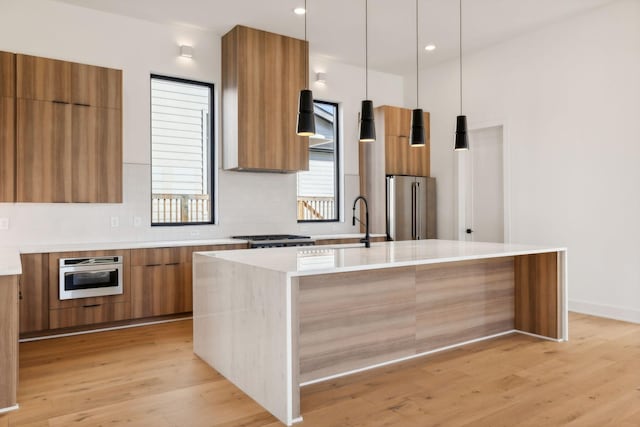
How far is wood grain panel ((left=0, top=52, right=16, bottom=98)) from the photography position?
407 centimetres

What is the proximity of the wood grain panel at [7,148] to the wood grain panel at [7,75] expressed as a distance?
0.18 ft

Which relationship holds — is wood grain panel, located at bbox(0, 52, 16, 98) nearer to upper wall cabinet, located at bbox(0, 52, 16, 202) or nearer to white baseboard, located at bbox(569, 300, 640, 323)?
upper wall cabinet, located at bbox(0, 52, 16, 202)

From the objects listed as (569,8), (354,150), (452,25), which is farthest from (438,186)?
(569,8)

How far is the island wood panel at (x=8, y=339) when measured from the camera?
2.62m

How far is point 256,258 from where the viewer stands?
9.97 feet

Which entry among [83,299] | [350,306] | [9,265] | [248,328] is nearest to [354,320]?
[350,306]

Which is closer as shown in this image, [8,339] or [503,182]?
[8,339]

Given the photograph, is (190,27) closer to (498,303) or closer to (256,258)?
(256,258)

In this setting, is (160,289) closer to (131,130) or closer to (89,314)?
(89,314)

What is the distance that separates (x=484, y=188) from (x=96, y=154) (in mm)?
4722

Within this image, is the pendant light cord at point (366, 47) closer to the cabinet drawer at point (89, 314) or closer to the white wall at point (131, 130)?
the white wall at point (131, 130)

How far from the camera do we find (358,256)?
3172mm

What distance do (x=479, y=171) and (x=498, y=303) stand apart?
2.65 meters

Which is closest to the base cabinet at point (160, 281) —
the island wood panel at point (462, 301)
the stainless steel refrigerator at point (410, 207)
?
the island wood panel at point (462, 301)
